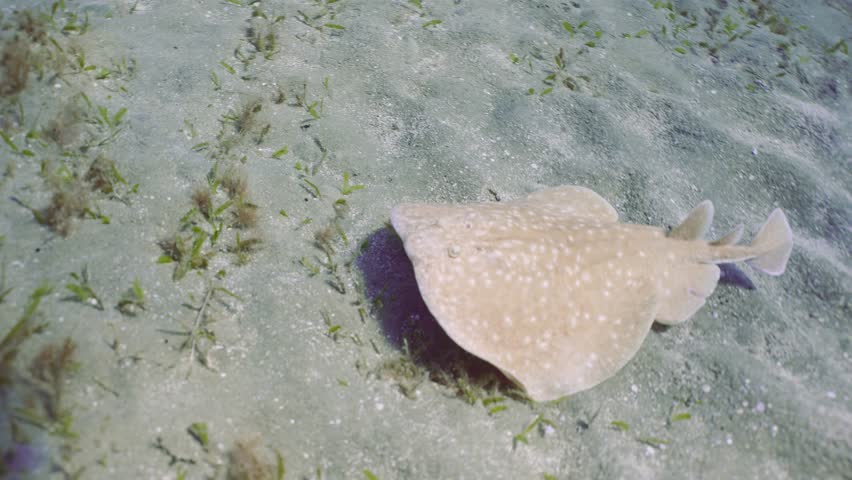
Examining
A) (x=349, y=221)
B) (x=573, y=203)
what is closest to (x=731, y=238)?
(x=573, y=203)

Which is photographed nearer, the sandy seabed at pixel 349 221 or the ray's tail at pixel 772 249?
the sandy seabed at pixel 349 221

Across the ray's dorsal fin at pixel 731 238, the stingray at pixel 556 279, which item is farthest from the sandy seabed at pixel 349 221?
the ray's dorsal fin at pixel 731 238

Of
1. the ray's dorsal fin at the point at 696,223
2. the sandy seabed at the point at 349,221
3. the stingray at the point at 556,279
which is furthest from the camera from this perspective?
the ray's dorsal fin at the point at 696,223

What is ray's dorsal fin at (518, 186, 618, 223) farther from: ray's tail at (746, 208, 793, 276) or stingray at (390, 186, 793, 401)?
ray's tail at (746, 208, 793, 276)

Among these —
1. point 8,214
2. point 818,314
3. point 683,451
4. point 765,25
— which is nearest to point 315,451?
point 683,451

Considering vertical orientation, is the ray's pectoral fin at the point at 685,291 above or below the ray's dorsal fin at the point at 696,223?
below

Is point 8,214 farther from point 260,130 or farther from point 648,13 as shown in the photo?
point 648,13

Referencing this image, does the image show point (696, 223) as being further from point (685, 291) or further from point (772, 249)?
point (772, 249)

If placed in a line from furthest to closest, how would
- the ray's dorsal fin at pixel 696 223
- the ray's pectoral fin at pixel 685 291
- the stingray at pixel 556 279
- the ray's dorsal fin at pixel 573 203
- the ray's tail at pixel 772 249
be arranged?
the ray's dorsal fin at pixel 573 203, the ray's tail at pixel 772 249, the ray's dorsal fin at pixel 696 223, the ray's pectoral fin at pixel 685 291, the stingray at pixel 556 279

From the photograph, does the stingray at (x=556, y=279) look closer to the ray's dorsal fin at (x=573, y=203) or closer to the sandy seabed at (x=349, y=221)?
the ray's dorsal fin at (x=573, y=203)
